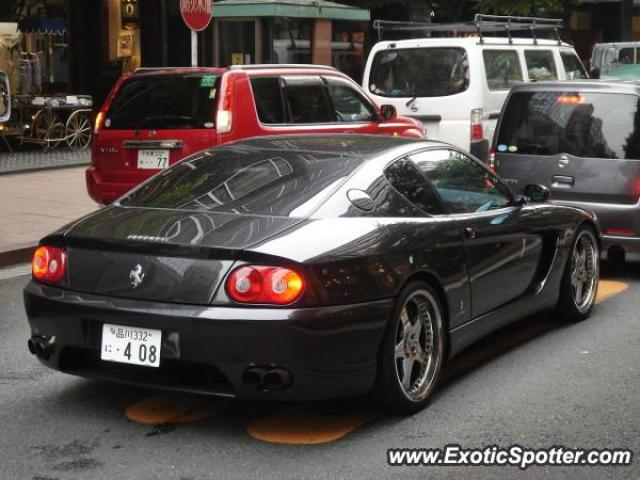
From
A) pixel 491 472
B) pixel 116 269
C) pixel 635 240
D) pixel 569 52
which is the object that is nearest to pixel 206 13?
pixel 569 52

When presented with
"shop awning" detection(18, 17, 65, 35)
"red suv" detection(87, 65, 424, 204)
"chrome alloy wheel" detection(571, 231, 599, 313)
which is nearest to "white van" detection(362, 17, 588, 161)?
"red suv" detection(87, 65, 424, 204)

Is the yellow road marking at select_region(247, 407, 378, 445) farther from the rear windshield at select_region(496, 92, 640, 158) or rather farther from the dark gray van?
the rear windshield at select_region(496, 92, 640, 158)

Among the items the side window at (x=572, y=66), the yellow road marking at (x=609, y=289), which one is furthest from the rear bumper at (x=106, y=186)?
the side window at (x=572, y=66)

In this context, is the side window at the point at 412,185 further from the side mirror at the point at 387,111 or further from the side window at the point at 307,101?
the side mirror at the point at 387,111

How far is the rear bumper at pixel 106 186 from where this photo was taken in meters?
10.6

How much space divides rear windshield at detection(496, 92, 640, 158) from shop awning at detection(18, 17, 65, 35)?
1287 centimetres

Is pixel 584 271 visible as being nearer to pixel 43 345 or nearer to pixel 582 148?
pixel 582 148

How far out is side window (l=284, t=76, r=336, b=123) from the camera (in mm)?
11008

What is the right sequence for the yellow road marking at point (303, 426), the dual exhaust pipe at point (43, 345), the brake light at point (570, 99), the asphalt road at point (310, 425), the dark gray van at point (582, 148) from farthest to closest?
the brake light at point (570, 99) < the dark gray van at point (582, 148) < the dual exhaust pipe at point (43, 345) < the yellow road marking at point (303, 426) < the asphalt road at point (310, 425)

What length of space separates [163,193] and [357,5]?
1893 cm

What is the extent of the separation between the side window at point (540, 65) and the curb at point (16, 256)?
7815 millimetres

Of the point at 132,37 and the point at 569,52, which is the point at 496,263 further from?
the point at 132,37

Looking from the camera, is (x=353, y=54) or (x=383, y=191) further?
(x=353, y=54)

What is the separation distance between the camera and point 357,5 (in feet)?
78.8
